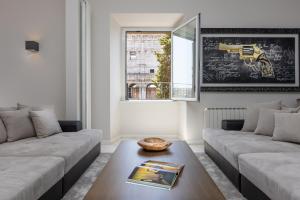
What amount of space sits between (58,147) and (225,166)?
1767 mm

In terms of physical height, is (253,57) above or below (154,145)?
above

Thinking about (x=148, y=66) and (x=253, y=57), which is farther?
(x=148, y=66)

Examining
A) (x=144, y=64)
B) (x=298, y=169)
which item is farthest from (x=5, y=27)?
(x=298, y=169)

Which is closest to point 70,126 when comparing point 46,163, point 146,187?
point 46,163

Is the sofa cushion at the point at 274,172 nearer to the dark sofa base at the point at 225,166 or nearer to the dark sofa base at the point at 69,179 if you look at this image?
the dark sofa base at the point at 225,166

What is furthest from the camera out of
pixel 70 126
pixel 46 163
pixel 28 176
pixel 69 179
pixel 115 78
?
pixel 115 78

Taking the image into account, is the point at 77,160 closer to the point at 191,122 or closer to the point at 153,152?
the point at 153,152

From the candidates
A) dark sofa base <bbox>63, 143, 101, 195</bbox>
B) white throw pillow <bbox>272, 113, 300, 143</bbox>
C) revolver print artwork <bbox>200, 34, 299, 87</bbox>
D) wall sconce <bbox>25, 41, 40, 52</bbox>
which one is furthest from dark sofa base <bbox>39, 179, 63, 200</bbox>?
revolver print artwork <bbox>200, 34, 299, 87</bbox>

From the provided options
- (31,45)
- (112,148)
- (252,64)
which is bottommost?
(112,148)

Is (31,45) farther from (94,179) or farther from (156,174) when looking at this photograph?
(156,174)

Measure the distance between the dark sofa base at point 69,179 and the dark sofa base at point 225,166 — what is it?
1551mm

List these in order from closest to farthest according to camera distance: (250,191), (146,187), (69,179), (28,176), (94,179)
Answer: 1. (146,187)
2. (28,176)
3. (250,191)
4. (69,179)
5. (94,179)

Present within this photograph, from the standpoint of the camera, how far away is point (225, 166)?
10.6ft

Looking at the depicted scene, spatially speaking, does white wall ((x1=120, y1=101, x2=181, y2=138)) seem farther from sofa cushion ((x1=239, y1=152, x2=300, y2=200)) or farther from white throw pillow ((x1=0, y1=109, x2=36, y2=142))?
sofa cushion ((x1=239, y1=152, x2=300, y2=200))
